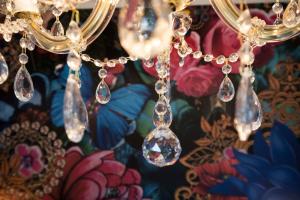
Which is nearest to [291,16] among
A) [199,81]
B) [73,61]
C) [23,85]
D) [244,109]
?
[244,109]

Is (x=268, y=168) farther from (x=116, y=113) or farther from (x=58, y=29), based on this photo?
(x=58, y=29)

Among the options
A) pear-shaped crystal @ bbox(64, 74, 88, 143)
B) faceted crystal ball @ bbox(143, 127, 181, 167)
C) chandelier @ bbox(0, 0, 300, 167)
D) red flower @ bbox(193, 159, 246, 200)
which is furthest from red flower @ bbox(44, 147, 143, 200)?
pear-shaped crystal @ bbox(64, 74, 88, 143)

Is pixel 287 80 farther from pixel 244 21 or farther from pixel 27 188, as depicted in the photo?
pixel 244 21

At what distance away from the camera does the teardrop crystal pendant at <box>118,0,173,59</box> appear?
544 mm

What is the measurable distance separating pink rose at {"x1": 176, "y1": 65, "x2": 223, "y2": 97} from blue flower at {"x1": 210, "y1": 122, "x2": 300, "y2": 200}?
Answer: 296mm

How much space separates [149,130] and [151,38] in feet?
5.83

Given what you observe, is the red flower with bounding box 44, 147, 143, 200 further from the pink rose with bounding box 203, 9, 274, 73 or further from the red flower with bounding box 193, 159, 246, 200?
the pink rose with bounding box 203, 9, 274, 73

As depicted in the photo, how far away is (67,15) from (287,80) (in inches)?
42.0

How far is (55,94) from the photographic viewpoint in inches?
94.5

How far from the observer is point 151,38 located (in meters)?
0.55

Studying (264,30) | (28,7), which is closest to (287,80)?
(264,30)

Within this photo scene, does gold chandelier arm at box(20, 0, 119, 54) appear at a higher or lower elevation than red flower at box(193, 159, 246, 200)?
higher

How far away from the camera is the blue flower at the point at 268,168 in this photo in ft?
7.22

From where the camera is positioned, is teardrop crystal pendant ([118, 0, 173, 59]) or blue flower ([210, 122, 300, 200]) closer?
teardrop crystal pendant ([118, 0, 173, 59])
